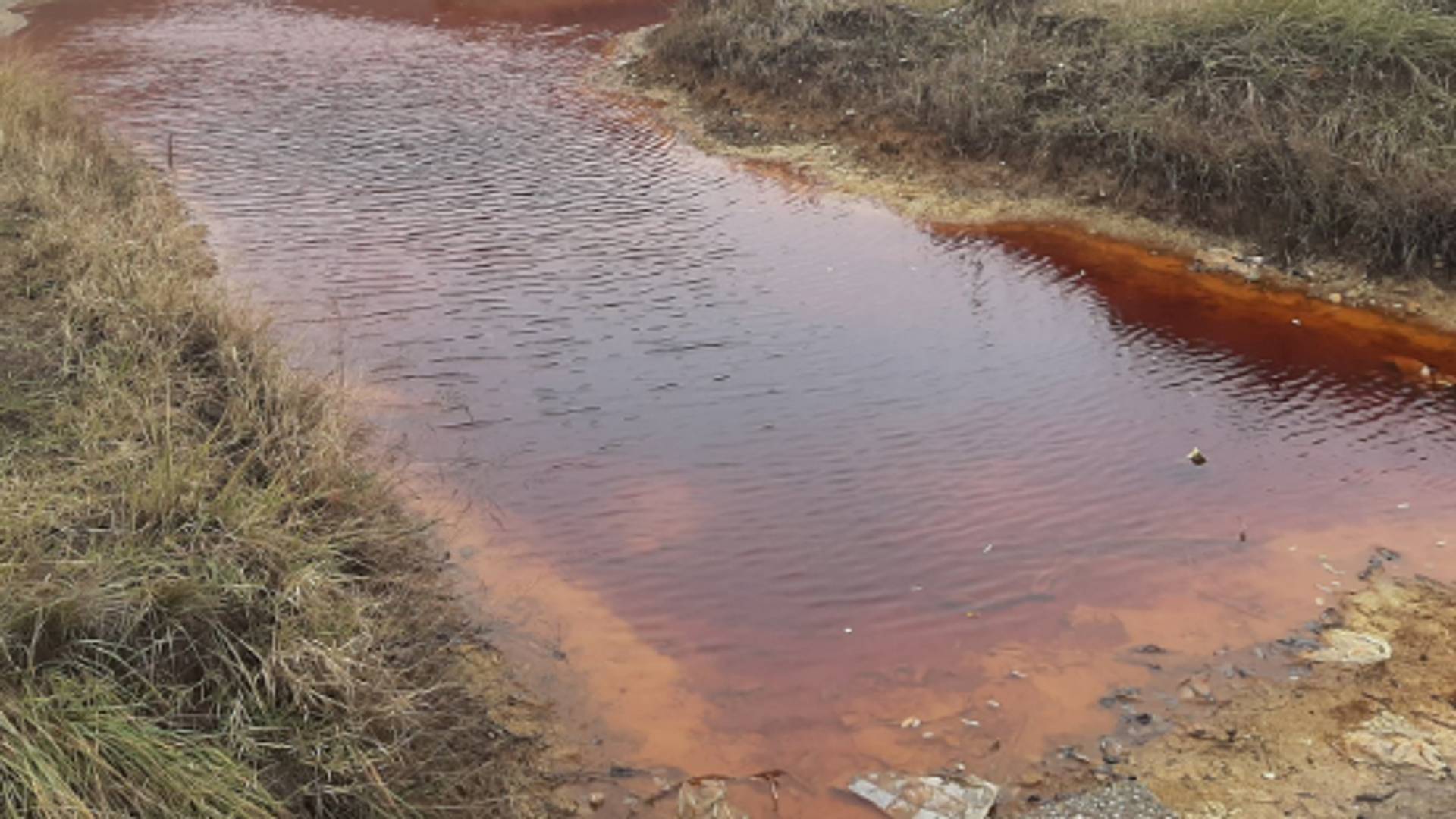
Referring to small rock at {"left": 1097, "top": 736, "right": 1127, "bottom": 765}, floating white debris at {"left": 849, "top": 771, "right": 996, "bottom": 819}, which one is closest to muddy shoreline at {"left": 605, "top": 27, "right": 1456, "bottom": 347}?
small rock at {"left": 1097, "top": 736, "right": 1127, "bottom": 765}

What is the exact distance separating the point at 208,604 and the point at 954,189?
1070 cm

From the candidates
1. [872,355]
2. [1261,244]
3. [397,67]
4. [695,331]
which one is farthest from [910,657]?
[397,67]

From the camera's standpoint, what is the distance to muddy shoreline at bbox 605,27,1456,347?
10.9 metres

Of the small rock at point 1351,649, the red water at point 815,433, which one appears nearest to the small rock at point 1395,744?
the small rock at point 1351,649

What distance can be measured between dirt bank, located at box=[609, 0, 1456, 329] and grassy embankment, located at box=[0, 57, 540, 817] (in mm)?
Answer: 8515

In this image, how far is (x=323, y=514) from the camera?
542 cm

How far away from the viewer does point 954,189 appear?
13453 mm

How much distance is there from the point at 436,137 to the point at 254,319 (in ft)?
25.9

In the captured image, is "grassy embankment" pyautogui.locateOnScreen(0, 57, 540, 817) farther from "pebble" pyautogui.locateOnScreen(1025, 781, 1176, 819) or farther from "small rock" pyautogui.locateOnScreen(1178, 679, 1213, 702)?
"small rock" pyautogui.locateOnScreen(1178, 679, 1213, 702)

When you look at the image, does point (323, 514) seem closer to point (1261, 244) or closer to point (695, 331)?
point (695, 331)

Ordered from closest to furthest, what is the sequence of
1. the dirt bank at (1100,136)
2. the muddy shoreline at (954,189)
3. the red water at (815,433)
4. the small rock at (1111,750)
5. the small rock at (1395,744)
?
the small rock at (1395,744)
the small rock at (1111,750)
the red water at (815,433)
the muddy shoreline at (954,189)
the dirt bank at (1100,136)

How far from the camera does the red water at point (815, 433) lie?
19.5ft

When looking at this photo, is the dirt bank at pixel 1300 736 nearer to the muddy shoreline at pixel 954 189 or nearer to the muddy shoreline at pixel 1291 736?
the muddy shoreline at pixel 1291 736

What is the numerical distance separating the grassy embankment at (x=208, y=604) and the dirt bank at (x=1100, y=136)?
27.9 ft
